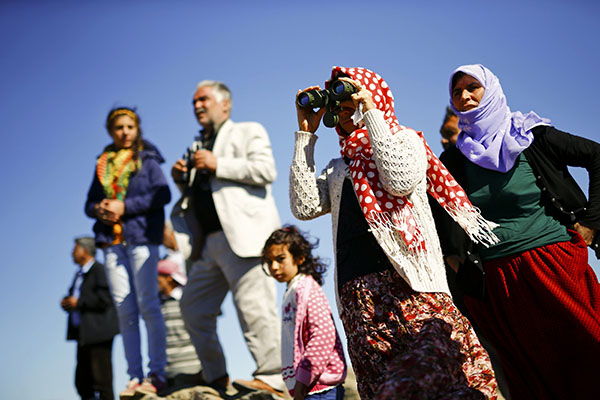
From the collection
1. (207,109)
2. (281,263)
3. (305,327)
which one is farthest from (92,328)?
(305,327)

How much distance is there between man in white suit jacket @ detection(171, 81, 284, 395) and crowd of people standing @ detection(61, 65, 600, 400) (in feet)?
0.05

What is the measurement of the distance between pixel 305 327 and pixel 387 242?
144 cm

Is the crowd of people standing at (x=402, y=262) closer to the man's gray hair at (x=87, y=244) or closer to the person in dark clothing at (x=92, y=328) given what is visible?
the person in dark clothing at (x=92, y=328)

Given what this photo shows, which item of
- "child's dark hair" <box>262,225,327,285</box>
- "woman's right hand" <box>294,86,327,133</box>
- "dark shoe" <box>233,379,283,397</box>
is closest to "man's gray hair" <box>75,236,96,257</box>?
"dark shoe" <box>233,379,283,397</box>

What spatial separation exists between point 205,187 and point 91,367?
220 centimetres

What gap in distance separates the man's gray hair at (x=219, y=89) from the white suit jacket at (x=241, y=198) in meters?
0.46

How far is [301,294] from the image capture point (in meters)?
4.02

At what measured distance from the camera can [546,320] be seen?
322 centimetres

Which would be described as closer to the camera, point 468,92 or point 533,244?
point 533,244

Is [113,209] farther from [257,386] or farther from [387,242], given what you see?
[387,242]

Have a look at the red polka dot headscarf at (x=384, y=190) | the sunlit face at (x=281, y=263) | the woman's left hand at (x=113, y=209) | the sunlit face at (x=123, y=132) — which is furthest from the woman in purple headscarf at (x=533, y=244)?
the sunlit face at (x=123, y=132)

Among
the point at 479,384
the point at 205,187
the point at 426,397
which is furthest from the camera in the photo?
the point at 205,187

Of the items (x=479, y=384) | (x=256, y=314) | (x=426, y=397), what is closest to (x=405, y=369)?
(x=426, y=397)

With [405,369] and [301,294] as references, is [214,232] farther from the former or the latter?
[405,369]
